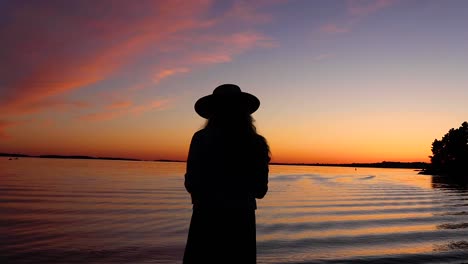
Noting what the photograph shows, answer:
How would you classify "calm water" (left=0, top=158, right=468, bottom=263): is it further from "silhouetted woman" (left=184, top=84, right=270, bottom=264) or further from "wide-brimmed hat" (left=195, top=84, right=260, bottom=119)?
"wide-brimmed hat" (left=195, top=84, right=260, bottom=119)

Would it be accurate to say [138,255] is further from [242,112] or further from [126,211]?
[126,211]

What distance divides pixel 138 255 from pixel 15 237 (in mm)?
4568

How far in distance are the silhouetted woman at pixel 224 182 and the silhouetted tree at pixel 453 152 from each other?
10012 cm

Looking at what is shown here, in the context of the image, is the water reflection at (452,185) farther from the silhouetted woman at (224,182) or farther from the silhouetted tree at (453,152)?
the silhouetted woman at (224,182)

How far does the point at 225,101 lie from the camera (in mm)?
3395

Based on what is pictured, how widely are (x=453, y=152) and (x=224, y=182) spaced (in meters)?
107

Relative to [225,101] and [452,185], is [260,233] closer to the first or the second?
[225,101]

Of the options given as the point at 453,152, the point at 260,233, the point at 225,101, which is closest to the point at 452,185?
the point at 260,233

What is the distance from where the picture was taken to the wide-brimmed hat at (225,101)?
11.1ft

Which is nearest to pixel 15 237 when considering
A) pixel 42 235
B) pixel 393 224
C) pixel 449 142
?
pixel 42 235

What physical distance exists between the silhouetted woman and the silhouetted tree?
10012cm

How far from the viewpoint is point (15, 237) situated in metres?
12.0

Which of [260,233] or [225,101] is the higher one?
[225,101]

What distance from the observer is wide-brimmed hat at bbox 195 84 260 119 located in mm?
3395
